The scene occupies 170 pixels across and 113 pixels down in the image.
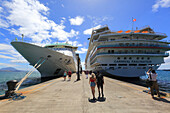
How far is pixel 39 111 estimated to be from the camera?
3.49m

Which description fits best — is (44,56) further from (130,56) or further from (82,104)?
(130,56)

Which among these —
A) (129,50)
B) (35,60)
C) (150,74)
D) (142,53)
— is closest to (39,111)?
(150,74)

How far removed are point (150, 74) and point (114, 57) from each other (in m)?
18.0

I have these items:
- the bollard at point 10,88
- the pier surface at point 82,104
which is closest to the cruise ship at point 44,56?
the bollard at point 10,88

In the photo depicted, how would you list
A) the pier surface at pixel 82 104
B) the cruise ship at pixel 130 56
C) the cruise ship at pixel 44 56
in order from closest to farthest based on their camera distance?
the pier surface at pixel 82 104
the cruise ship at pixel 44 56
the cruise ship at pixel 130 56

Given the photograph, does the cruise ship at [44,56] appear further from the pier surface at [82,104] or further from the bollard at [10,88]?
the pier surface at [82,104]

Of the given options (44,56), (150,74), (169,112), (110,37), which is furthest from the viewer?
(110,37)

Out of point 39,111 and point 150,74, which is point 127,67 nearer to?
point 150,74

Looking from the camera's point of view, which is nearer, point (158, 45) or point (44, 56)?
point (44, 56)

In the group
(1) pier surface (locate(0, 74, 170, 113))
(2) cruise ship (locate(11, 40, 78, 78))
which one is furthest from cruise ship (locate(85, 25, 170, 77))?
(1) pier surface (locate(0, 74, 170, 113))

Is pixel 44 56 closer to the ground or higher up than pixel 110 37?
closer to the ground

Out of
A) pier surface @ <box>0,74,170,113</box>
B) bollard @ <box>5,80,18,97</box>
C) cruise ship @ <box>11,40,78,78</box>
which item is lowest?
pier surface @ <box>0,74,170,113</box>

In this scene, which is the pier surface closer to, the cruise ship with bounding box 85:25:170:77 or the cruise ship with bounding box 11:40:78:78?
the cruise ship with bounding box 11:40:78:78

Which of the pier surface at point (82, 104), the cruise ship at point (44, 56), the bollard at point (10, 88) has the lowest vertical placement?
the pier surface at point (82, 104)
